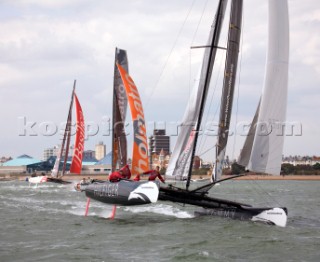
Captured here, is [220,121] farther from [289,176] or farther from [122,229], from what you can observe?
[289,176]

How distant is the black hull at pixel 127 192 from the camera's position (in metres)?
18.4

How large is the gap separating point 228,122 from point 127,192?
4104 millimetres

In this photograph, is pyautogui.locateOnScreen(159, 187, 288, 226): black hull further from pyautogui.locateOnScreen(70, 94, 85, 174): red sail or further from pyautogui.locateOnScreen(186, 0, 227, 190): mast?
pyautogui.locateOnScreen(70, 94, 85, 174): red sail

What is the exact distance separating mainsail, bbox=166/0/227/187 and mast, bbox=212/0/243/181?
47cm

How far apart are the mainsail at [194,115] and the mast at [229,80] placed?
47 centimetres

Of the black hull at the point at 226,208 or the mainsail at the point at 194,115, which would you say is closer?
the black hull at the point at 226,208

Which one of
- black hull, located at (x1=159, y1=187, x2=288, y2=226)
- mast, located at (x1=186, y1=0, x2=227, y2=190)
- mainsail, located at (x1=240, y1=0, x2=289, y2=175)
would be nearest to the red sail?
black hull, located at (x1=159, y1=187, x2=288, y2=226)

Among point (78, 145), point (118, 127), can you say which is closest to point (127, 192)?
point (118, 127)

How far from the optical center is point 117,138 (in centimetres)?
2633

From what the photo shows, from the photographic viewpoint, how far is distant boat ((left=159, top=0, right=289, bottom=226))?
1803 centimetres

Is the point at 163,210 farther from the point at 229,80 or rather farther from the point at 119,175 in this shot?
the point at 229,80

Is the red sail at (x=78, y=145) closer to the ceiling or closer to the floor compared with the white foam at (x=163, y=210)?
closer to the ceiling

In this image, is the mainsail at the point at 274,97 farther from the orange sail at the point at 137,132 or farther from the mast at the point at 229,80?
the orange sail at the point at 137,132

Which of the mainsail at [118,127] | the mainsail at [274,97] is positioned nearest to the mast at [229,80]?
the mainsail at [274,97]
